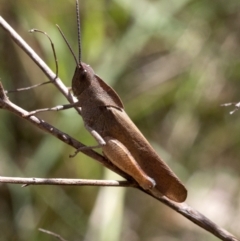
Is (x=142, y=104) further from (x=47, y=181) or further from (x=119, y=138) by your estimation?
(x=47, y=181)

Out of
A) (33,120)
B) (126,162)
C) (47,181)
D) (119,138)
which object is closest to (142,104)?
(119,138)

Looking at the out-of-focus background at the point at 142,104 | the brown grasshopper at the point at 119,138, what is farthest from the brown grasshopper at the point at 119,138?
the out-of-focus background at the point at 142,104

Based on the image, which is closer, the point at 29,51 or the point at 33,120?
the point at 33,120

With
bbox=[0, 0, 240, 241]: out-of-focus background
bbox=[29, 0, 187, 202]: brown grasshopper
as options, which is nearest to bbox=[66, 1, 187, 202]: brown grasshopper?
bbox=[29, 0, 187, 202]: brown grasshopper

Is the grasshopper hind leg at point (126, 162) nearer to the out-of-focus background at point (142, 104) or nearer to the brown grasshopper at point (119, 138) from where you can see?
the brown grasshopper at point (119, 138)

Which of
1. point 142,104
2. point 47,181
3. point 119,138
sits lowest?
point 47,181

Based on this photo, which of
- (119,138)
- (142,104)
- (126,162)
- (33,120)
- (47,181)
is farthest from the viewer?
(142,104)

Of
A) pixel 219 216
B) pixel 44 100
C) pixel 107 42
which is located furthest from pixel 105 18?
pixel 219 216
